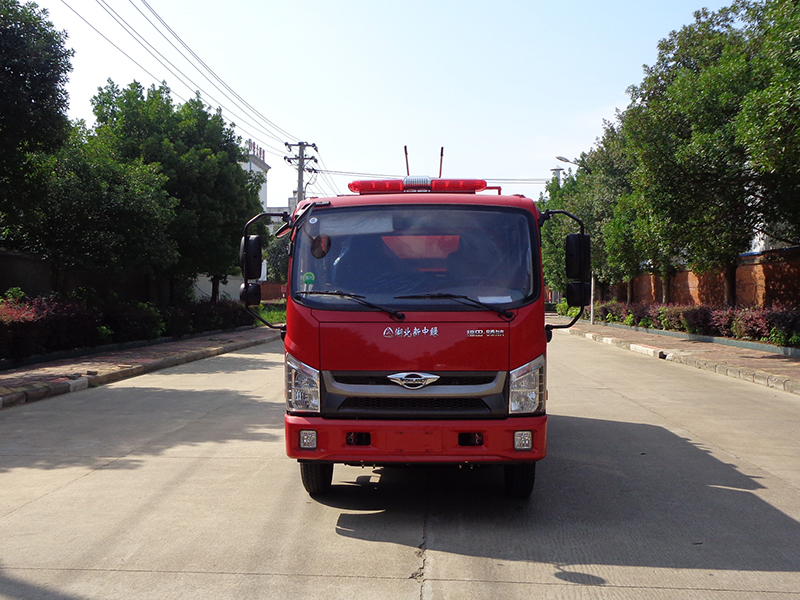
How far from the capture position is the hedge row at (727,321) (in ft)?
61.4

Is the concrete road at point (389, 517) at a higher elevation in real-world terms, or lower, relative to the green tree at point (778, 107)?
lower

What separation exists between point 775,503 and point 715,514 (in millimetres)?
662

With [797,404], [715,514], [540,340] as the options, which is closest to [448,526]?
[540,340]

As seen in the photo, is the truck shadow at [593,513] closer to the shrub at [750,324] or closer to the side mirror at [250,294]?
the side mirror at [250,294]

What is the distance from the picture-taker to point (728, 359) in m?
17.5

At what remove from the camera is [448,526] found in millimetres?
5234

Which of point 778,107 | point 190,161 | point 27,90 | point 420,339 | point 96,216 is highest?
point 190,161

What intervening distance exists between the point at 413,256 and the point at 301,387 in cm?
126

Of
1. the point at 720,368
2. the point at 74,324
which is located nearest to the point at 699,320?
the point at 720,368

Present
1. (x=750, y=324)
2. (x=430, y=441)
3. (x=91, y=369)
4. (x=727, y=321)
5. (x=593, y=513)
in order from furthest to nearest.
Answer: (x=727, y=321), (x=750, y=324), (x=91, y=369), (x=593, y=513), (x=430, y=441)

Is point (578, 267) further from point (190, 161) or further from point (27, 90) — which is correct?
point (190, 161)

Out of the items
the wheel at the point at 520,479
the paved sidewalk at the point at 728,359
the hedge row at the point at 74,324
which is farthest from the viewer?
the hedge row at the point at 74,324

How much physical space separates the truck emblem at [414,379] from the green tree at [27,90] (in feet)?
32.3

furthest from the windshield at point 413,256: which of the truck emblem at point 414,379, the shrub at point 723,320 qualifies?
the shrub at point 723,320
